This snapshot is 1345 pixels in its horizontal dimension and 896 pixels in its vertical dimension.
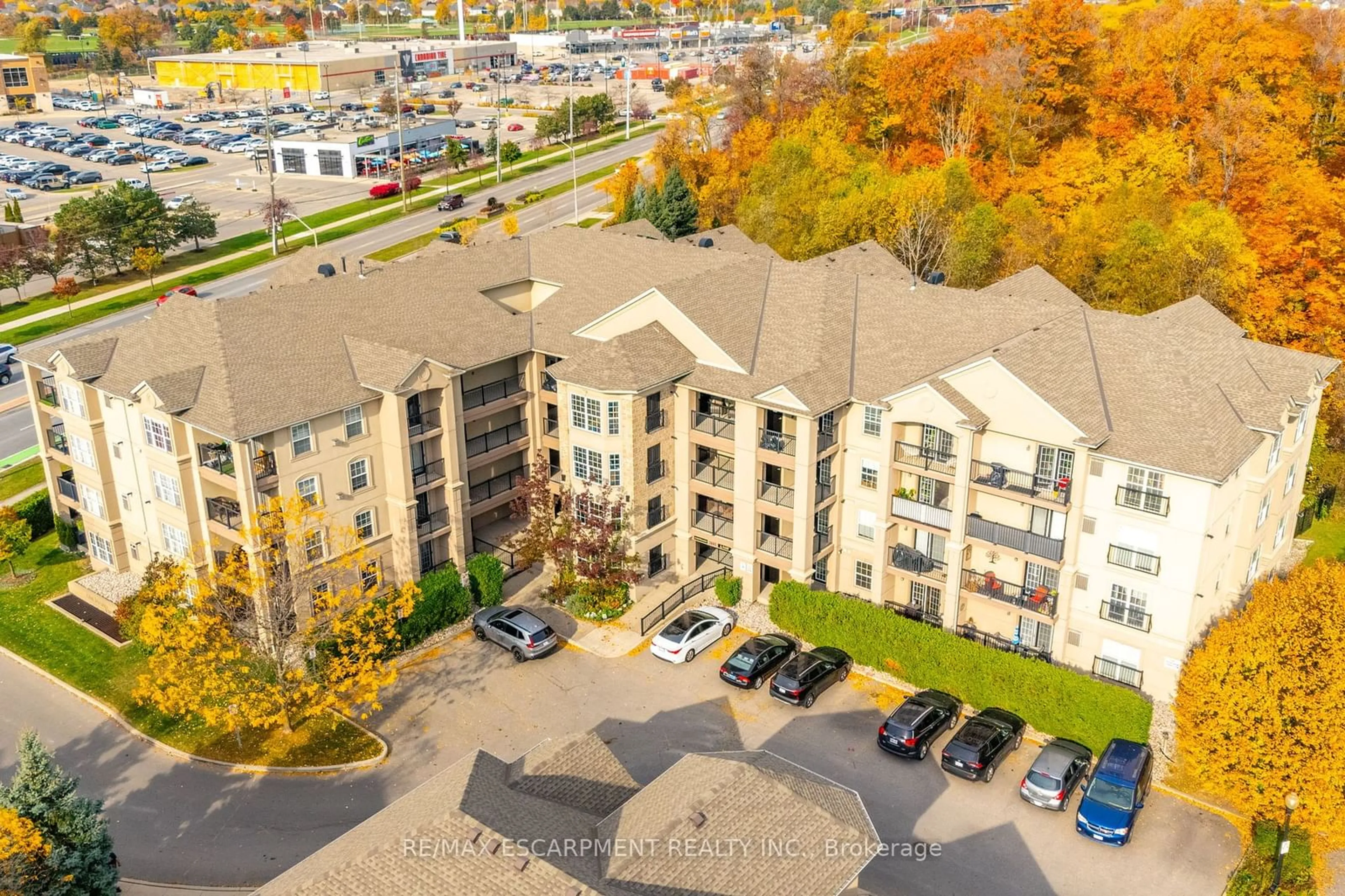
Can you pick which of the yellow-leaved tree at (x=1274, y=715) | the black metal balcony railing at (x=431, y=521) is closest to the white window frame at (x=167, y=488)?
the black metal balcony railing at (x=431, y=521)

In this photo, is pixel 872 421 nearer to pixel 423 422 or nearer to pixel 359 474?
pixel 423 422

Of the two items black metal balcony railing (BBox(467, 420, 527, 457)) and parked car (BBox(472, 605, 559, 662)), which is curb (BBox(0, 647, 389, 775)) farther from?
black metal balcony railing (BBox(467, 420, 527, 457))

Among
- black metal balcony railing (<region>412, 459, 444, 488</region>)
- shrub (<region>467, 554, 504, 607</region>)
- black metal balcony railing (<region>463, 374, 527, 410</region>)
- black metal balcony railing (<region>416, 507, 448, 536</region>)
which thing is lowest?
shrub (<region>467, 554, 504, 607</region>)

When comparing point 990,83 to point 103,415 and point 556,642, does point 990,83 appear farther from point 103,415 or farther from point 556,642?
point 103,415

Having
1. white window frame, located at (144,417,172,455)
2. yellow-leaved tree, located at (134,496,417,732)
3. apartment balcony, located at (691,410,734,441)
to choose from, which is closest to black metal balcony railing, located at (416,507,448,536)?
yellow-leaved tree, located at (134,496,417,732)

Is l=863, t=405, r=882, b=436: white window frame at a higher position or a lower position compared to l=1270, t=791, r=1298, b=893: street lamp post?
higher

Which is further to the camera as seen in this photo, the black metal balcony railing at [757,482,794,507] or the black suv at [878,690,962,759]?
the black metal balcony railing at [757,482,794,507]

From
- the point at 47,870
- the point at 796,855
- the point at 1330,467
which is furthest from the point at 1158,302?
the point at 47,870
